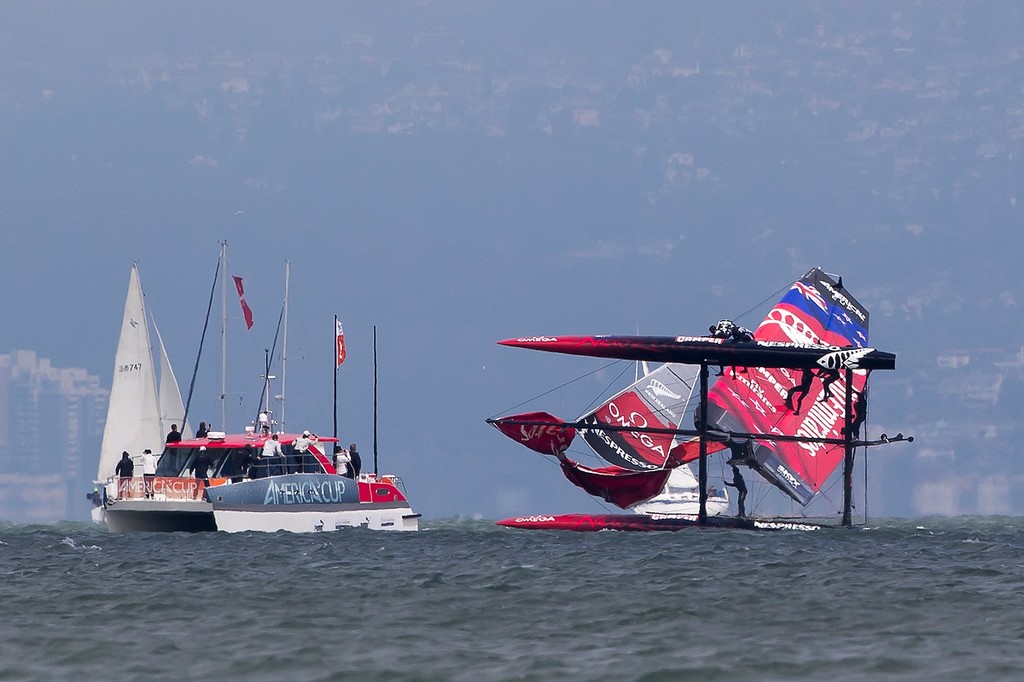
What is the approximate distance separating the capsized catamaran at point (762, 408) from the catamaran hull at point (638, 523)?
57 millimetres

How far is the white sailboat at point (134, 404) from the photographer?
59.1m

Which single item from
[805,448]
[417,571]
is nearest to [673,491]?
[805,448]

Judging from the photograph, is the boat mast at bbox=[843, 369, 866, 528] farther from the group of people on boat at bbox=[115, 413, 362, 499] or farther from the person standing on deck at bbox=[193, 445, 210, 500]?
the person standing on deck at bbox=[193, 445, 210, 500]

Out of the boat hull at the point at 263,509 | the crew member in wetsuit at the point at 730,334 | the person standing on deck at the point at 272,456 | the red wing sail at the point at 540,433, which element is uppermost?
the crew member in wetsuit at the point at 730,334

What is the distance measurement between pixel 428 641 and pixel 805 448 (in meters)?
33.9

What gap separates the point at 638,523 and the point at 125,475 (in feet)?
48.4

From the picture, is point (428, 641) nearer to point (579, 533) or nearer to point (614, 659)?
point (614, 659)

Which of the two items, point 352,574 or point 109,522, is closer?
point 352,574

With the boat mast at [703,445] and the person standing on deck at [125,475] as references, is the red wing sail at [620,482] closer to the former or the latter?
the boat mast at [703,445]

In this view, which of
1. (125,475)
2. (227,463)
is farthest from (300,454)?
(125,475)

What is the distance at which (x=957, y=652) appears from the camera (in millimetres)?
22094

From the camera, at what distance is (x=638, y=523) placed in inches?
1955

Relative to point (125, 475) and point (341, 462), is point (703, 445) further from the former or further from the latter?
point (125, 475)

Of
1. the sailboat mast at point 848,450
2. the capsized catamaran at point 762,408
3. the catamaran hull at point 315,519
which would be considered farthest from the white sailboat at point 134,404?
the sailboat mast at point 848,450
